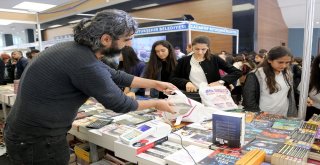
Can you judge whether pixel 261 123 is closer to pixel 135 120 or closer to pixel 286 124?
pixel 286 124

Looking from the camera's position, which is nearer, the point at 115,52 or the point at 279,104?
the point at 115,52

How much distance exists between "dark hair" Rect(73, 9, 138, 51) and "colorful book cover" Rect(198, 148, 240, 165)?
68cm

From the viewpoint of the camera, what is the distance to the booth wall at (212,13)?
7.56 meters

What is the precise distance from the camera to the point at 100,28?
3.74 feet

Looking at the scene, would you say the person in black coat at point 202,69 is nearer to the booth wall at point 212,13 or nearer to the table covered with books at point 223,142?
the table covered with books at point 223,142

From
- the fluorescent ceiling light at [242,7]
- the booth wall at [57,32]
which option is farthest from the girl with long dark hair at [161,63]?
the booth wall at [57,32]

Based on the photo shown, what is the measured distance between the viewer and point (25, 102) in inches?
45.6

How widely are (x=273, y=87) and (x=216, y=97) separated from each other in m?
0.48

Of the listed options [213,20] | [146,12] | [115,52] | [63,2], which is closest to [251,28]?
[213,20]

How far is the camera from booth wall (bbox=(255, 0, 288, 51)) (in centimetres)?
767

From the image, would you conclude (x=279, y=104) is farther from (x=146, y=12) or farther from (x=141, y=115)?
(x=146, y=12)

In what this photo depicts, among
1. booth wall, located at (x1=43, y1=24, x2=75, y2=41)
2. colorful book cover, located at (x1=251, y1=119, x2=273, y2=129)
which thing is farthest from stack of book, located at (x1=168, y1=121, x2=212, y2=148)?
booth wall, located at (x1=43, y1=24, x2=75, y2=41)

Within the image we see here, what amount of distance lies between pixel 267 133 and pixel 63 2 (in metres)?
4.80

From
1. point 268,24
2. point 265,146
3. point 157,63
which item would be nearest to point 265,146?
point 265,146
